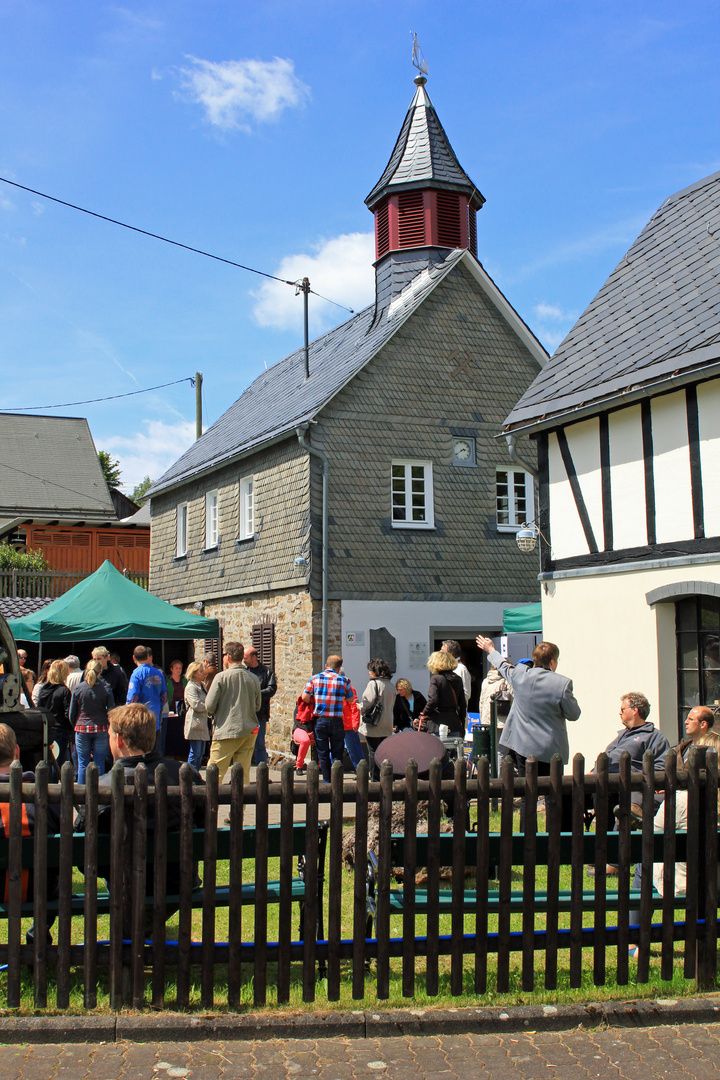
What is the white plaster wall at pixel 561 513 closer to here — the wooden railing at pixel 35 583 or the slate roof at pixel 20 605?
the slate roof at pixel 20 605

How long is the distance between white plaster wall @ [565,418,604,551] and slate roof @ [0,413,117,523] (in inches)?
1131

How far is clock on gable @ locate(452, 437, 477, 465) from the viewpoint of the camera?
811 inches

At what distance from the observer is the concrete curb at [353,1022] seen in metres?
4.50

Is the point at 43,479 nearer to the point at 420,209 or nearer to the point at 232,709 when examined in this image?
the point at 420,209

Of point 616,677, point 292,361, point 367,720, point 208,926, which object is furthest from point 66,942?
point 292,361

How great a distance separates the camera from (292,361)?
26953mm

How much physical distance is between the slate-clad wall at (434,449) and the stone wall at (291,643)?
0.68 meters

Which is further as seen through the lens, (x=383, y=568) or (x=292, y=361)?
(x=292, y=361)

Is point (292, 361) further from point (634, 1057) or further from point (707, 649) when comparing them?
point (634, 1057)

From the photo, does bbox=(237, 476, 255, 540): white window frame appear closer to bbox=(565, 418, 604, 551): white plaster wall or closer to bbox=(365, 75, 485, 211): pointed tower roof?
bbox=(365, 75, 485, 211): pointed tower roof

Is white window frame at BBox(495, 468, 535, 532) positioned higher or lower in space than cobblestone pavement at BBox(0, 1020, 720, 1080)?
higher

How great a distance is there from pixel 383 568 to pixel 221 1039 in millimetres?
15164

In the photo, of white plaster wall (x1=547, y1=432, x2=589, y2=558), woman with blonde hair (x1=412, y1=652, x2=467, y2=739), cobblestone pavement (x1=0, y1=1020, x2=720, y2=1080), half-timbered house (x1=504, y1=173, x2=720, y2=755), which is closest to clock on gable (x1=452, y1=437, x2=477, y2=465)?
half-timbered house (x1=504, y1=173, x2=720, y2=755)

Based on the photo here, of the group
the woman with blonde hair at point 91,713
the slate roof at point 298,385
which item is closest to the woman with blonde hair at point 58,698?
the woman with blonde hair at point 91,713
